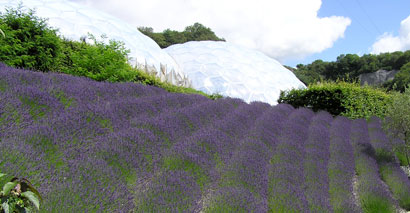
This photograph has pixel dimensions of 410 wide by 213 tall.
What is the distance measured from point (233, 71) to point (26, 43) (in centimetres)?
1449

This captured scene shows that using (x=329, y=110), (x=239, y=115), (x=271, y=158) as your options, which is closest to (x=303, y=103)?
(x=329, y=110)

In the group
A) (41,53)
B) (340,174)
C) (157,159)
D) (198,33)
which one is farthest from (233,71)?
(198,33)

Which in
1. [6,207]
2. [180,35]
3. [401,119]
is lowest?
[6,207]

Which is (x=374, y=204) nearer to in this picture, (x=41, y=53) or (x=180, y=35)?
(x=41, y=53)

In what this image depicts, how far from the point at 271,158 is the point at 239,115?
1.77 meters

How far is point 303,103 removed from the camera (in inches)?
460

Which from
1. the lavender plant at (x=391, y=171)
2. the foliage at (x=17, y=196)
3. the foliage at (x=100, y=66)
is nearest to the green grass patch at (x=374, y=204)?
the lavender plant at (x=391, y=171)

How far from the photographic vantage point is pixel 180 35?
41.7 metres

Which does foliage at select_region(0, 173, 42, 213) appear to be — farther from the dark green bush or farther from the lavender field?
the dark green bush

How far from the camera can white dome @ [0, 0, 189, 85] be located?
12055 millimetres

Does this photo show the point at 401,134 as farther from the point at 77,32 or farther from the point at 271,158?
the point at 77,32

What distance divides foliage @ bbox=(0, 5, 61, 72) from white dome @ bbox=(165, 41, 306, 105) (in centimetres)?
1159

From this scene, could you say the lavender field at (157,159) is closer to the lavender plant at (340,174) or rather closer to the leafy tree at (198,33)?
the lavender plant at (340,174)

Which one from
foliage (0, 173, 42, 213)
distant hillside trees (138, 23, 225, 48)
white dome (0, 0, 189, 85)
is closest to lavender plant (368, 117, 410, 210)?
foliage (0, 173, 42, 213)
